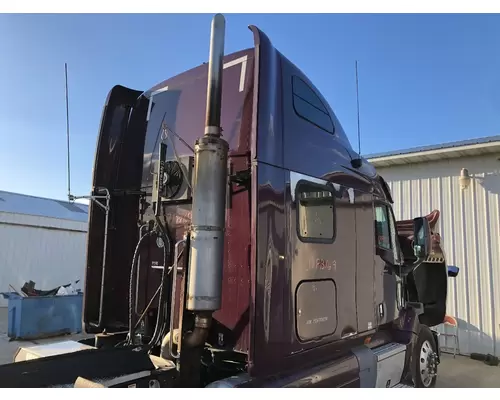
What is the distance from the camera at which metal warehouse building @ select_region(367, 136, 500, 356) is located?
7.20 m

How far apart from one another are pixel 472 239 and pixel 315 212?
567 centimetres

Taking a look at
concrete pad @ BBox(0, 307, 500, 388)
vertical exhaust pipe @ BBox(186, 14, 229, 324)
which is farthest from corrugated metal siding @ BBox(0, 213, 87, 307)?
vertical exhaust pipe @ BBox(186, 14, 229, 324)

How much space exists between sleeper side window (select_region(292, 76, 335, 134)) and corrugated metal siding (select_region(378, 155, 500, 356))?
524 centimetres

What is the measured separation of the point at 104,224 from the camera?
3498mm

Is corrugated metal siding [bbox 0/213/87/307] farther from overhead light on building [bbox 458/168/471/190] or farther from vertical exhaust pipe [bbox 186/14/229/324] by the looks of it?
vertical exhaust pipe [bbox 186/14/229/324]

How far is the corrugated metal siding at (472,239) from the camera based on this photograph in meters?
7.19

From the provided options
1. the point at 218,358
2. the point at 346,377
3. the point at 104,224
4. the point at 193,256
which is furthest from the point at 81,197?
the point at 346,377

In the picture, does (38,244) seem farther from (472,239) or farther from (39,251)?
(472,239)

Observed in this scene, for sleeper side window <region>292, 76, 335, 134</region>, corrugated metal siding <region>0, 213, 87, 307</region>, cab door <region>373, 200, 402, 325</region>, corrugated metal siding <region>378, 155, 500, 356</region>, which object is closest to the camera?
sleeper side window <region>292, 76, 335, 134</region>

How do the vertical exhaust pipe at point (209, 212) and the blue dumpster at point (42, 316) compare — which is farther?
the blue dumpster at point (42, 316)

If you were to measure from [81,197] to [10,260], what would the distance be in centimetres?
1382

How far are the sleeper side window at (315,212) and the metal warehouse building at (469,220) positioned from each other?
17.6 feet

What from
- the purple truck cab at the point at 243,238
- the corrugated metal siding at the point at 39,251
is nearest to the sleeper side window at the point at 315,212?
the purple truck cab at the point at 243,238

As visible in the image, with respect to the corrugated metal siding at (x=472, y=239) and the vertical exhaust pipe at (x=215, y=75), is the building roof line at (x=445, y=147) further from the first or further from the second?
the vertical exhaust pipe at (x=215, y=75)
